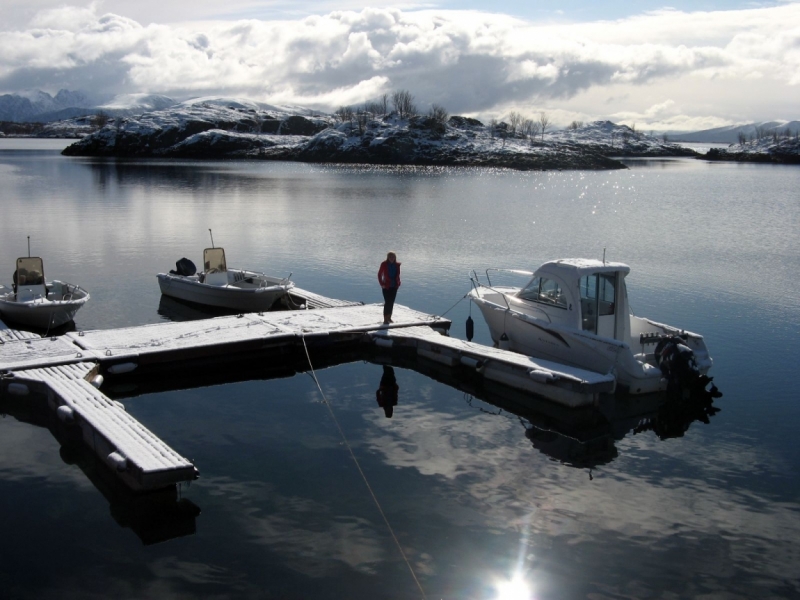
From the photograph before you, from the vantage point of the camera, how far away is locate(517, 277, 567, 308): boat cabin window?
19.9m

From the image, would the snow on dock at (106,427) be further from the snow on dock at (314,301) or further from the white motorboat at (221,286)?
the snow on dock at (314,301)

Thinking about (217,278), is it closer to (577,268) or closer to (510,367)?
(510,367)

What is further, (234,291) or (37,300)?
(234,291)

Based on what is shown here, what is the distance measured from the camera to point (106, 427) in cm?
1371

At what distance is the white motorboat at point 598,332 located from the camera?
17.9 m

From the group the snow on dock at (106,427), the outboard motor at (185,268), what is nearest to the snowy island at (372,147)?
the outboard motor at (185,268)

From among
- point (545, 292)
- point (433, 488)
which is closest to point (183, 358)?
point (433, 488)

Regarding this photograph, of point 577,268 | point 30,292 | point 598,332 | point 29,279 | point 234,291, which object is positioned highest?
point 577,268

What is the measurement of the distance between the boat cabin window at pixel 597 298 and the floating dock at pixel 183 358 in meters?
1.68

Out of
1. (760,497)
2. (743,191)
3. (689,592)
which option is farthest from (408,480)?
(743,191)

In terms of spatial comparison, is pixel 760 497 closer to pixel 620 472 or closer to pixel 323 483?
pixel 620 472

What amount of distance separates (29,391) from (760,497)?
14476mm

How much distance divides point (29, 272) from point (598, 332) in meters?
17.4

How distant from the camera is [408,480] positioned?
1321 centimetres
